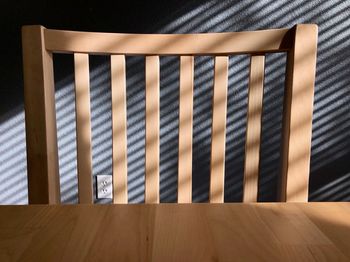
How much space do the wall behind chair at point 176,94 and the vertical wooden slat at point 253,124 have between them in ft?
2.45

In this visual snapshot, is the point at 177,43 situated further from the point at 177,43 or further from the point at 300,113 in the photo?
the point at 300,113

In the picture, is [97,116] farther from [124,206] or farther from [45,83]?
[124,206]

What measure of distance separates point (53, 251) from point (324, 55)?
135 cm

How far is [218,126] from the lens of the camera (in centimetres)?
72

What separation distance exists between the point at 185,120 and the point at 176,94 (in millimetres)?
772

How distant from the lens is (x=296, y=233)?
41 cm

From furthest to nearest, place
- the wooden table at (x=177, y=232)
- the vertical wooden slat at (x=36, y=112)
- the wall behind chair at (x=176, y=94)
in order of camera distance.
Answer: the wall behind chair at (x=176, y=94) < the vertical wooden slat at (x=36, y=112) < the wooden table at (x=177, y=232)

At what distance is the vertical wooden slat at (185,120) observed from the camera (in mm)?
709

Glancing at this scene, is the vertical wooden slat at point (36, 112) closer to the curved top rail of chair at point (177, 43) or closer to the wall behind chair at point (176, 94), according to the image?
the curved top rail of chair at point (177, 43)

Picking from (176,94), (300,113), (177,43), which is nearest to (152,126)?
(177,43)

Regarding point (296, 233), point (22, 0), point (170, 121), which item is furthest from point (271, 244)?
point (22, 0)

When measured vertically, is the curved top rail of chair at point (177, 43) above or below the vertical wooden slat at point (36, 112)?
above

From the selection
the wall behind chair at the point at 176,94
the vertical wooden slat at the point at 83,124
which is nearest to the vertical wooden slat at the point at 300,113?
the vertical wooden slat at the point at 83,124

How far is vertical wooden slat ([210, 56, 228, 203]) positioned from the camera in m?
0.70
